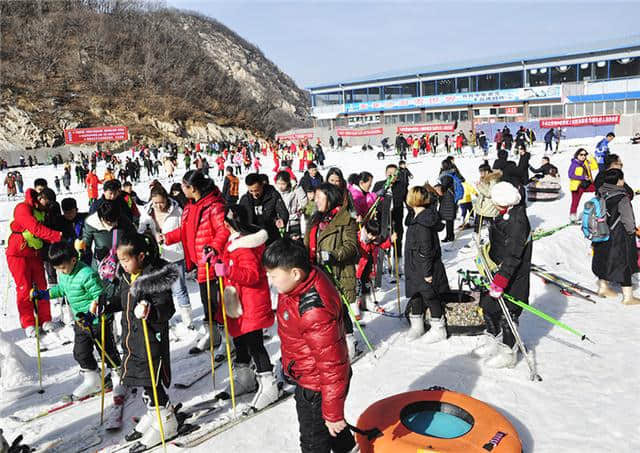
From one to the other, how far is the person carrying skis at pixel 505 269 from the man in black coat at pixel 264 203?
8.44 feet

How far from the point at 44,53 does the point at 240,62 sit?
50.3 meters

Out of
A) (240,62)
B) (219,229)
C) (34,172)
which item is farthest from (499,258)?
(240,62)

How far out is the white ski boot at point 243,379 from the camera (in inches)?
176

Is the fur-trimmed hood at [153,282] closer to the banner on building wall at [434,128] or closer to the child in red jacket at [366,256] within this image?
the child in red jacket at [366,256]

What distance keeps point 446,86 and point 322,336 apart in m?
57.7

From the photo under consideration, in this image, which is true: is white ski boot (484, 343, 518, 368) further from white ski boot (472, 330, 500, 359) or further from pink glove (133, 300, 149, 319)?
pink glove (133, 300, 149, 319)

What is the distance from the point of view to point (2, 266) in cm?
1052

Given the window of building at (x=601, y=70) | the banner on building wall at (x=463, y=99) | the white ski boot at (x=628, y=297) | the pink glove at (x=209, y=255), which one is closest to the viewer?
the pink glove at (x=209, y=255)

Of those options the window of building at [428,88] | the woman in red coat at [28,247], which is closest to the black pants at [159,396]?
the woman in red coat at [28,247]

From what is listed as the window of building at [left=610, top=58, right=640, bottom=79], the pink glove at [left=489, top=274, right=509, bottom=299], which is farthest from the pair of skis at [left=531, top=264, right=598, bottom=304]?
the window of building at [left=610, top=58, right=640, bottom=79]

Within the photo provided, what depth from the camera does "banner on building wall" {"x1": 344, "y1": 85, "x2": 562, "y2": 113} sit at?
46359 mm

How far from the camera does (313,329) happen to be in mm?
2635

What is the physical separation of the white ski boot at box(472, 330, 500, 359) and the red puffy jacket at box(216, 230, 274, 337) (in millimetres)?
2303

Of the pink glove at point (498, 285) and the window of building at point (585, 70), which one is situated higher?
the window of building at point (585, 70)
